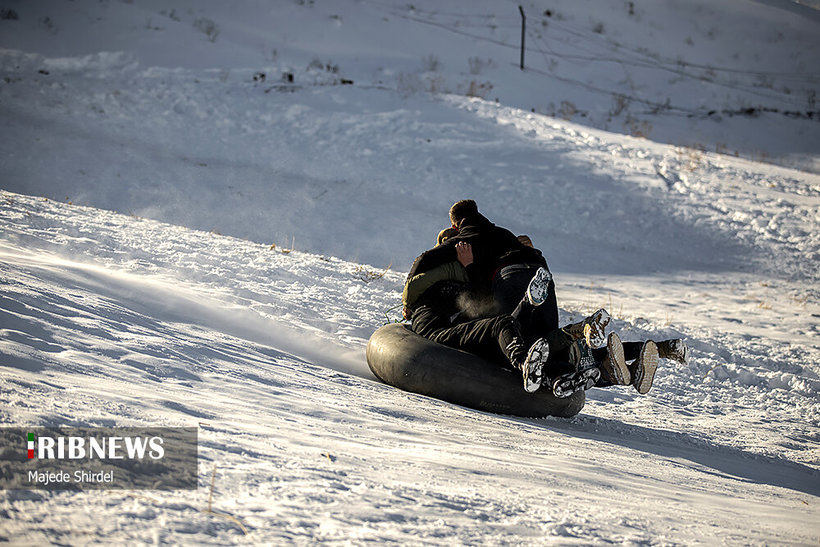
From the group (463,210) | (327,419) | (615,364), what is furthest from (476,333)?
(327,419)

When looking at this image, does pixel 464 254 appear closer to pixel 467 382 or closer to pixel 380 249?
pixel 467 382

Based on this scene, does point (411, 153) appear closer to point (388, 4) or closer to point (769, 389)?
point (769, 389)

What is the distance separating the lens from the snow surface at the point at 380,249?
261 centimetres

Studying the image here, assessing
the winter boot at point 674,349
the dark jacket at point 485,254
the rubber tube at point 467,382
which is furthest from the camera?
the dark jacket at point 485,254

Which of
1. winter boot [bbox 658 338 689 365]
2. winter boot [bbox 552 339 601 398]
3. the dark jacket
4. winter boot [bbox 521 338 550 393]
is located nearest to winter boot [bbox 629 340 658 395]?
winter boot [bbox 658 338 689 365]

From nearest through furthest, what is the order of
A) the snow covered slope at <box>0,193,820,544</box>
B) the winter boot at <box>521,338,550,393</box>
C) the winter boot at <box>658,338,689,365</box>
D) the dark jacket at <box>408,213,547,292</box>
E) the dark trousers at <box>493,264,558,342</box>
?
1. the snow covered slope at <box>0,193,820,544</box>
2. the winter boot at <box>521,338,550,393</box>
3. the winter boot at <box>658,338,689,365</box>
4. the dark trousers at <box>493,264,558,342</box>
5. the dark jacket at <box>408,213,547,292</box>

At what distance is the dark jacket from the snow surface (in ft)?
3.36

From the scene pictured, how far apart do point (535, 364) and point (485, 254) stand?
133 cm

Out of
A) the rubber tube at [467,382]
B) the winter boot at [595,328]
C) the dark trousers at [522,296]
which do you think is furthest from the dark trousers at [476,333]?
the winter boot at [595,328]

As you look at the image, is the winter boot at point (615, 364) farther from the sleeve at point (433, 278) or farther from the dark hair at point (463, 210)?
the dark hair at point (463, 210)

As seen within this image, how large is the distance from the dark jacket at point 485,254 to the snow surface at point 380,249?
102 centimetres

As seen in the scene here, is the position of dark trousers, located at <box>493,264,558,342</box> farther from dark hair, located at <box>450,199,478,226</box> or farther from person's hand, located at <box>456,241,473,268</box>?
dark hair, located at <box>450,199,478,226</box>

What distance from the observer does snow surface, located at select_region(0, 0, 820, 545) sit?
261 cm

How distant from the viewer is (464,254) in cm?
533
